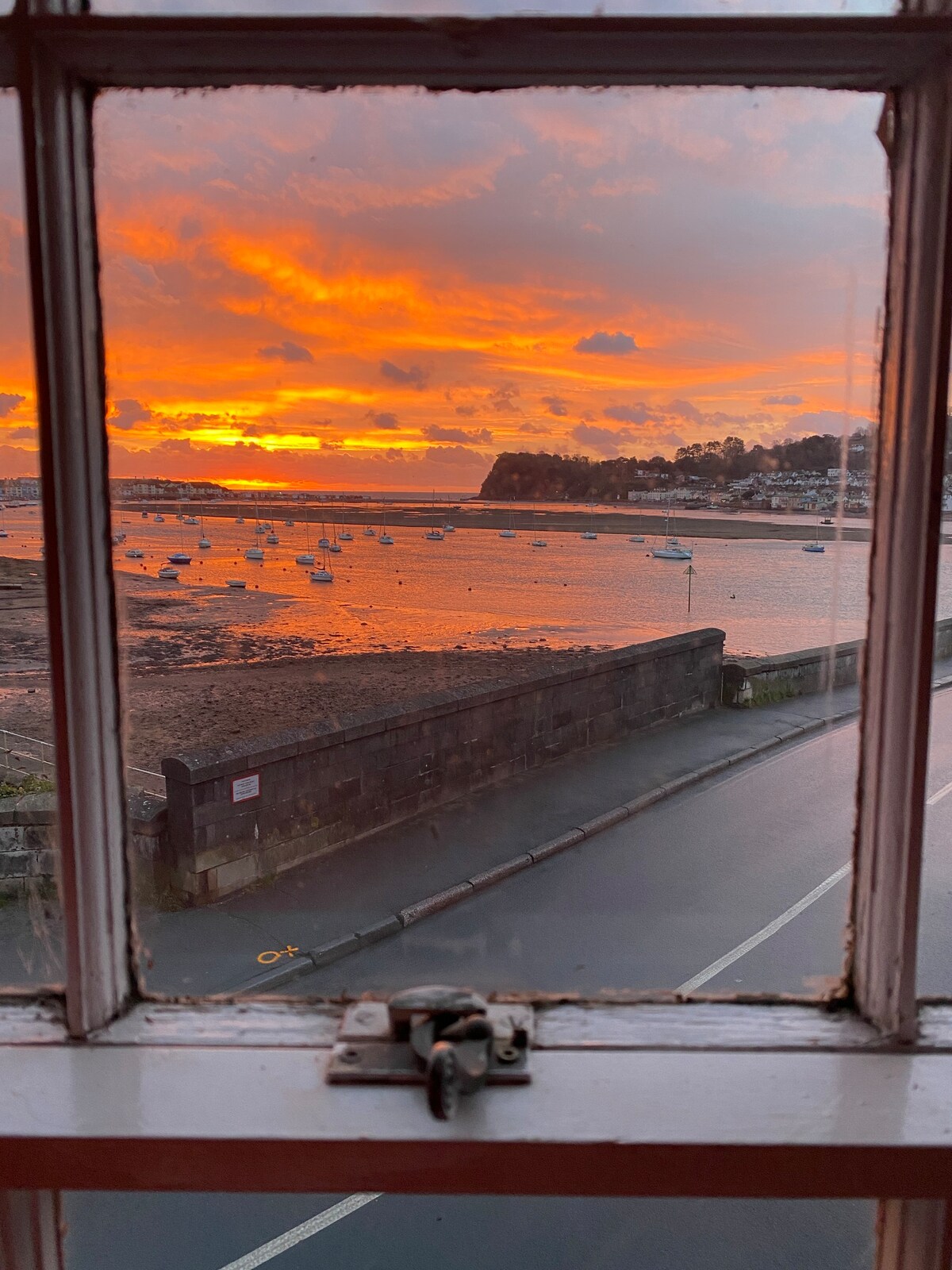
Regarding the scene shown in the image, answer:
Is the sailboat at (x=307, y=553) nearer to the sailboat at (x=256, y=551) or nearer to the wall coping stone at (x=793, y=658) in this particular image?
the sailboat at (x=256, y=551)

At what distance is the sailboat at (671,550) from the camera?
1036mm

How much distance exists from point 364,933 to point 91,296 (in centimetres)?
80

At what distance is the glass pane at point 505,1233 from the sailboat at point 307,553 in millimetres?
755

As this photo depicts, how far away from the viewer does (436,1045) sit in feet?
1.87

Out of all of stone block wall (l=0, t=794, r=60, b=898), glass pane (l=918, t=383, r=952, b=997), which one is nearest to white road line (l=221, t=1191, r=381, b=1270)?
stone block wall (l=0, t=794, r=60, b=898)

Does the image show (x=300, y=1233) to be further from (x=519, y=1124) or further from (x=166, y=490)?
(x=166, y=490)

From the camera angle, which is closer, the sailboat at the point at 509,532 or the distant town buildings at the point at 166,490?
the distant town buildings at the point at 166,490

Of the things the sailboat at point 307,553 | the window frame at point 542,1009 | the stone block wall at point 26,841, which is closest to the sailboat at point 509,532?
the sailboat at point 307,553

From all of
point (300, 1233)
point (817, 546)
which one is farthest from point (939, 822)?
point (300, 1233)

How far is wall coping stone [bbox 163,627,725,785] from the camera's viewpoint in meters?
1.24

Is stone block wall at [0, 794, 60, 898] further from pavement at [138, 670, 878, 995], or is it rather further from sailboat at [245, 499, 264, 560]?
sailboat at [245, 499, 264, 560]

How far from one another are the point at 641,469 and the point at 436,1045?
0.66 meters

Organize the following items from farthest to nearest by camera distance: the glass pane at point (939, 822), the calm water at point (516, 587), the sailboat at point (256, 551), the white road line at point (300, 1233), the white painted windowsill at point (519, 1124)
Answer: the white road line at point (300, 1233) → the sailboat at point (256, 551) → the calm water at point (516, 587) → the glass pane at point (939, 822) → the white painted windowsill at point (519, 1124)

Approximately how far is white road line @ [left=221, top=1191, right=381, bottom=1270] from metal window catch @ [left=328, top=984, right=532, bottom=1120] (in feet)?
1.48
